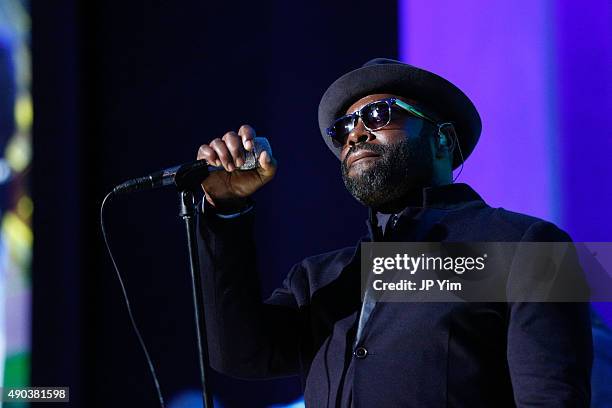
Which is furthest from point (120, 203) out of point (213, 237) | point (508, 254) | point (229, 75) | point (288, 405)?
point (508, 254)

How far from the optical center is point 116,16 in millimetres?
2693

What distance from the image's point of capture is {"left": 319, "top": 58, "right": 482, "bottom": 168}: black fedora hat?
1881 mm

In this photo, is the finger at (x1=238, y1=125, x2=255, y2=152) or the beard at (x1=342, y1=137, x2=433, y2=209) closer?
the finger at (x1=238, y1=125, x2=255, y2=152)

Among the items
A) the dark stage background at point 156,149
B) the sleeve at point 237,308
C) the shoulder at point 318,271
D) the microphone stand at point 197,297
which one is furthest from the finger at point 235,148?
the dark stage background at point 156,149

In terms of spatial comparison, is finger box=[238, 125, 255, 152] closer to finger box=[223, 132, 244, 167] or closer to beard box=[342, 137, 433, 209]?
finger box=[223, 132, 244, 167]

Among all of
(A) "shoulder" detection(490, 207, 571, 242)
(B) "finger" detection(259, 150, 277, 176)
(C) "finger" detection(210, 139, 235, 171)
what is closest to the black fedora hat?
(A) "shoulder" detection(490, 207, 571, 242)

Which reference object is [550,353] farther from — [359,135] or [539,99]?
[539,99]

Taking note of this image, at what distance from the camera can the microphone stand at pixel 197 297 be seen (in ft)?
4.13

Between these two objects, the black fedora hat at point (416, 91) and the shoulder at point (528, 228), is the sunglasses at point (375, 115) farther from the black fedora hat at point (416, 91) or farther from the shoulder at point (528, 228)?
the shoulder at point (528, 228)

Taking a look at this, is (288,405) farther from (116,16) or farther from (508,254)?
(116,16)

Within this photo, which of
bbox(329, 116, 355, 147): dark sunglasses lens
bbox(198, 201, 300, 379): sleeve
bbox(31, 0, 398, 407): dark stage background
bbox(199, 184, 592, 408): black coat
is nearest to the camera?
bbox(199, 184, 592, 408): black coat

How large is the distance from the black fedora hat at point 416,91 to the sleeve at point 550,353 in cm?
65

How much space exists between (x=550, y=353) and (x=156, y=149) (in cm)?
162

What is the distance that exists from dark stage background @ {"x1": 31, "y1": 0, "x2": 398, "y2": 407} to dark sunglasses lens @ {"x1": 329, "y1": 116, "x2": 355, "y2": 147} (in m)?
0.48
